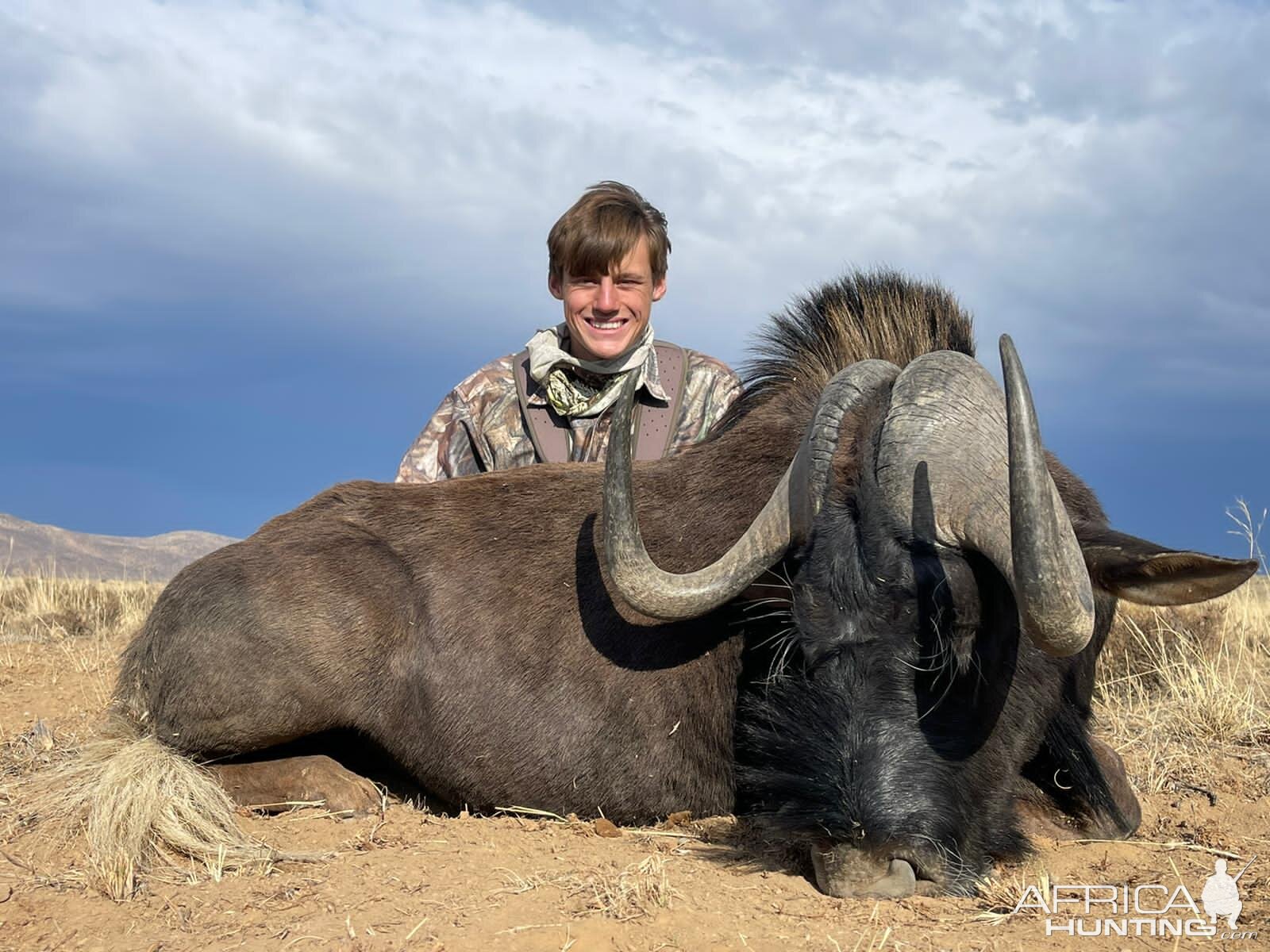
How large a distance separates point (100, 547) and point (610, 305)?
52.9 m

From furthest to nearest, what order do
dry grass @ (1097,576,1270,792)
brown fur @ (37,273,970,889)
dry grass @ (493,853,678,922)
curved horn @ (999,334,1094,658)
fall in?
dry grass @ (1097,576,1270,792) < brown fur @ (37,273,970,889) < dry grass @ (493,853,678,922) < curved horn @ (999,334,1094,658)

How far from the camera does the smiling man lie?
659cm

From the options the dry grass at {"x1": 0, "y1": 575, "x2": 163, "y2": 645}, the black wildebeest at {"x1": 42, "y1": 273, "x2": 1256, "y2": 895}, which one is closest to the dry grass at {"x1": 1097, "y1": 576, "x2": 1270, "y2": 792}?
the black wildebeest at {"x1": 42, "y1": 273, "x2": 1256, "y2": 895}

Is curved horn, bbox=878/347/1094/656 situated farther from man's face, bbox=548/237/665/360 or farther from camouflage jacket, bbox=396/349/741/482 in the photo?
man's face, bbox=548/237/665/360

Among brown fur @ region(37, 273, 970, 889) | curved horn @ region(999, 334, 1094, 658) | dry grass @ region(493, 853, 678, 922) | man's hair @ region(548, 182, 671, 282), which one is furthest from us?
man's hair @ region(548, 182, 671, 282)

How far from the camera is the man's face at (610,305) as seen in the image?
6.63 meters

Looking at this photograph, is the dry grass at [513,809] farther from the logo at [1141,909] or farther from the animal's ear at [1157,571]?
the animal's ear at [1157,571]

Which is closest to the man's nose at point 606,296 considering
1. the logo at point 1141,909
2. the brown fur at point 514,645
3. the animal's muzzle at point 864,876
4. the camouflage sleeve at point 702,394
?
the camouflage sleeve at point 702,394

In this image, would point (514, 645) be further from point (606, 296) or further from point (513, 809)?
point (606, 296)

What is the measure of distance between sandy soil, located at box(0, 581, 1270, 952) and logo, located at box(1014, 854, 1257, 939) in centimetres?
5

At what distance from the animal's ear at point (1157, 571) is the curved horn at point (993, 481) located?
243 mm

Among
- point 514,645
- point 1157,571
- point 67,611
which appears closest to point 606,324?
point 514,645

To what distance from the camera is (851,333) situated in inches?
191

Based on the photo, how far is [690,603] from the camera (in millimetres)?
3941
